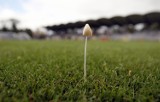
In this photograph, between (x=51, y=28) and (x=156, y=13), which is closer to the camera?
(x=156, y=13)

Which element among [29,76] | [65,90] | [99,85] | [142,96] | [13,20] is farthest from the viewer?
[13,20]

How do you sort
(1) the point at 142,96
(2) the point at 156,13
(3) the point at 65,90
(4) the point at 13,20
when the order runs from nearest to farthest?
1. (1) the point at 142,96
2. (3) the point at 65,90
3. (2) the point at 156,13
4. (4) the point at 13,20

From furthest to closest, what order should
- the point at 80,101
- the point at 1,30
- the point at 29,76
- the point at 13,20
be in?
the point at 13,20 → the point at 1,30 → the point at 29,76 → the point at 80,101

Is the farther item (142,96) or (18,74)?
(18,74)

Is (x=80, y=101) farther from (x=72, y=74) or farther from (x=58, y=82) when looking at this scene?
(x=72, y=74)

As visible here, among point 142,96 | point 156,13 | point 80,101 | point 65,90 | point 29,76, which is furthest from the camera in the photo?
point 156,13

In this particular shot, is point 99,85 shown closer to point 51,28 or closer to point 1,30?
point 1,30

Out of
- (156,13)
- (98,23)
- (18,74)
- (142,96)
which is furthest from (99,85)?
(98,23)

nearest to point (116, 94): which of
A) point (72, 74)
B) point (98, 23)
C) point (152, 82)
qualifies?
point (152, 82)

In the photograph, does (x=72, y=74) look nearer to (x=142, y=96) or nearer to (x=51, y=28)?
(x=142, y=96)

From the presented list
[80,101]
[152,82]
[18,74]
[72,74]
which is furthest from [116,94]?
[18,74]
